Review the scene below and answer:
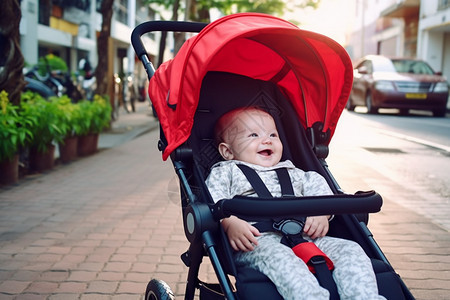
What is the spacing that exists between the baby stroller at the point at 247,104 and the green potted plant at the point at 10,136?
3506 mm

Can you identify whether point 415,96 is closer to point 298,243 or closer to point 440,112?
point 440,112

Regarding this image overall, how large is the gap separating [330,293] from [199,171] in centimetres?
91

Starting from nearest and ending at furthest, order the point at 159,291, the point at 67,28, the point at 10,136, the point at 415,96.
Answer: the point at 159,291
the point at 10,136
the point at 415,96
the point at 67,28

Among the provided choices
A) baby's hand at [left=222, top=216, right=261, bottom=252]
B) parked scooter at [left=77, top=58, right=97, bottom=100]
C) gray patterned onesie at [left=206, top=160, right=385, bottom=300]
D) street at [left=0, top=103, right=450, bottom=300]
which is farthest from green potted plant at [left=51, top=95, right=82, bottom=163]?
parked scooter at [left=77, top=58, right=97, bottom=100]

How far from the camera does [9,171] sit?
6.71 m

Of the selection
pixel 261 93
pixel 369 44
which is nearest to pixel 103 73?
pixel 261 93

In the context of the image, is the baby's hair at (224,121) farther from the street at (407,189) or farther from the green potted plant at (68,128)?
the green potted plant at (68,128)

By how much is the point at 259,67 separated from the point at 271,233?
47.2 inches

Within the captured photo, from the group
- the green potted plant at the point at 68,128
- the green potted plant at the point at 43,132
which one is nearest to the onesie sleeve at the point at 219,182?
the green potted plant at the point at 43,132

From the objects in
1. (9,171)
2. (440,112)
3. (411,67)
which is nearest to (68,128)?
(9,171)

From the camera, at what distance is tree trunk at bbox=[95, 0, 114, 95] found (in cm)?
1285

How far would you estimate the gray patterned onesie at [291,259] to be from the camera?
226 centimetres

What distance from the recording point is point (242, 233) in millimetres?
2500

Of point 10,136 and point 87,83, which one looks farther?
point 87,83
